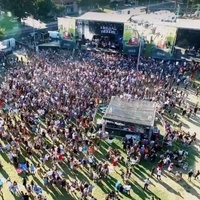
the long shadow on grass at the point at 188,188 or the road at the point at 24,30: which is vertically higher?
the road at the point at 24,30

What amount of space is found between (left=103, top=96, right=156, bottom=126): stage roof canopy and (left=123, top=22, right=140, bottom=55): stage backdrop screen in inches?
608

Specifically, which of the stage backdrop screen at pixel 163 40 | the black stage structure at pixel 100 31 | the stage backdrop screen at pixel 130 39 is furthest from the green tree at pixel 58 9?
the stage backdrop screen at pixel 163 40

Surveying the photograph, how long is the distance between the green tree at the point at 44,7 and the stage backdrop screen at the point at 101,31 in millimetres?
16271

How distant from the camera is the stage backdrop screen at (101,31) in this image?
44.8 m

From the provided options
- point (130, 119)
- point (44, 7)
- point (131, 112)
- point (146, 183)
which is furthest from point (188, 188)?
point (44, 7)

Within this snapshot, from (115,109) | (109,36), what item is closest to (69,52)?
(109,36)

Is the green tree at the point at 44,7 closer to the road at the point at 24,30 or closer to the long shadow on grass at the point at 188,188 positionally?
the road at the point at 24,30

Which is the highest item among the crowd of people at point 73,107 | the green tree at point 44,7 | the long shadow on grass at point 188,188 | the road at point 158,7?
the green tree at point 44,7

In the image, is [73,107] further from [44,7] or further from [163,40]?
[44,7]

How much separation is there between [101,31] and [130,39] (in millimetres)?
6181

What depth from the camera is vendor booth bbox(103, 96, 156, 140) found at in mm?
25266

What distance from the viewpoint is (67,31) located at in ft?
144

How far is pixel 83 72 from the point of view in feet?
114

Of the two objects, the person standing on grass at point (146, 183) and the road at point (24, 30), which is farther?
the road at point (24, 30)
